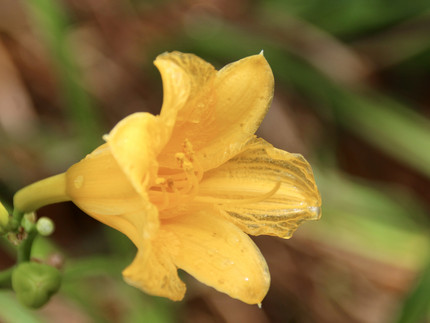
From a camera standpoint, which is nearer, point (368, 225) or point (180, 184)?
point (180, 184)

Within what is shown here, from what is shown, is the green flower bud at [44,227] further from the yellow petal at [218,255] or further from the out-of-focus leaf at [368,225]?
the out-of-focus leaf at [368,225]

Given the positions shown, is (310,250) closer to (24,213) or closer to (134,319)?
(134,319)

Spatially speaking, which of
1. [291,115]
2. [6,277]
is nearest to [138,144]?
[6,277]

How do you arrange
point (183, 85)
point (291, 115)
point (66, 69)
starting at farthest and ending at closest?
point (291, 115) < point (66, 69) < point (183, 85)

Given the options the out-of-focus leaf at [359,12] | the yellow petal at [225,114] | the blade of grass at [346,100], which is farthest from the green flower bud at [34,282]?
the out-of-focus leaf at [359,12]

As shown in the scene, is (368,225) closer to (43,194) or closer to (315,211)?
(315,211)

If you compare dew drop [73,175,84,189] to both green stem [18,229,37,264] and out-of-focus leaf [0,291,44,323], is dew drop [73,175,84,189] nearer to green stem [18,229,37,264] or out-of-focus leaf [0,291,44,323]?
green stem [18,229,37,264]

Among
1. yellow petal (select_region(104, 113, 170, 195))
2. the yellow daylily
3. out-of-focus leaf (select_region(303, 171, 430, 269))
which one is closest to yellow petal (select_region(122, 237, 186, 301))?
the yellow daylily
